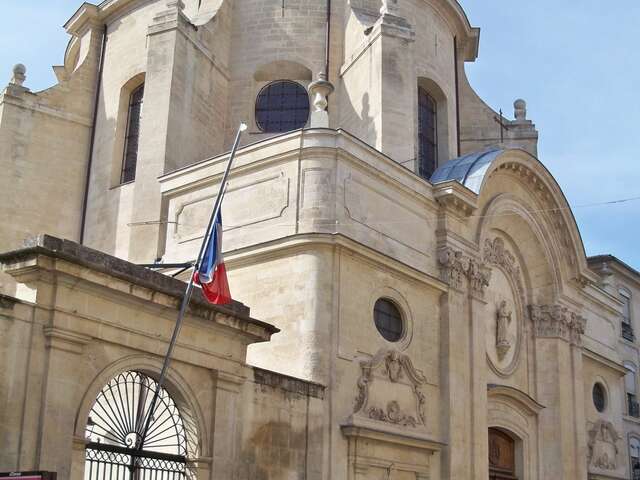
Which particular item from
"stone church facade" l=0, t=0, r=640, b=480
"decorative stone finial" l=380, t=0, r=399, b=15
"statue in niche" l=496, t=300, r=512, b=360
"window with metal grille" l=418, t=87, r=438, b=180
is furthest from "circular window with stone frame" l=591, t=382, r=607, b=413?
"decorative stone finial" l=380, t=0, r=399, b=15

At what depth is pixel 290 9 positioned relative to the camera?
26.6 m

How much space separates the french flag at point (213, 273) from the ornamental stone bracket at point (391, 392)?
488cm

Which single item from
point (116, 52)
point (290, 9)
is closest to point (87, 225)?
point (116, 52)

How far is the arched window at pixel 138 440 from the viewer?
1346 cm

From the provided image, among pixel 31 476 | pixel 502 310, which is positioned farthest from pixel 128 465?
pixel 502 310

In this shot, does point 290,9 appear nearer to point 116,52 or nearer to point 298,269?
point 116,52

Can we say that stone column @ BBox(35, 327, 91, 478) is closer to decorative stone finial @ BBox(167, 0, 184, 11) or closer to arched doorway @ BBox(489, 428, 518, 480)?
arched doorway @ BBox(489, 428, 518, 480)

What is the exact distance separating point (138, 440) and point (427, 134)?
620 inches

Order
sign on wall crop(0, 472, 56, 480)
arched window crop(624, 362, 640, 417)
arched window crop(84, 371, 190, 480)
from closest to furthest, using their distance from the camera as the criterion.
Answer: sign on wall crop(0, 472, 56, 480), arched window crop(84, 371, 190, 480), arched window crop(624, 362, 640, 417)

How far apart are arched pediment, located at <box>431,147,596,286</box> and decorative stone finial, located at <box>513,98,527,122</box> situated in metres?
6.00

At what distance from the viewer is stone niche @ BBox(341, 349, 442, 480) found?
60.0 ft

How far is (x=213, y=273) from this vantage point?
14.4m

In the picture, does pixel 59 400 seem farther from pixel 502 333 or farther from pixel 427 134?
pixel 427 134

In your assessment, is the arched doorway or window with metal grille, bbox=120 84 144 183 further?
window with metal grille, bbox=120 84 144 183
